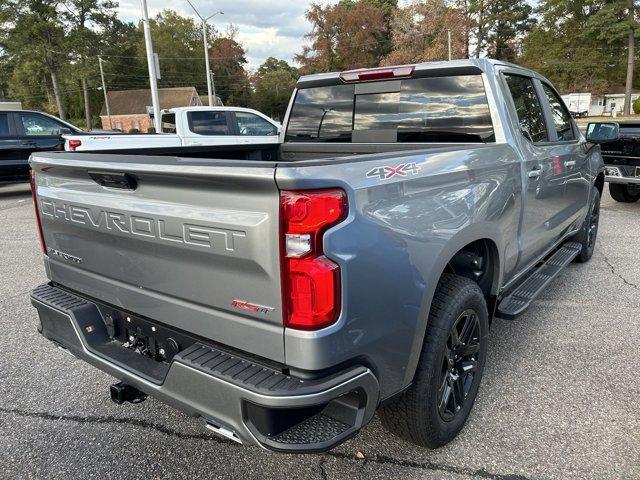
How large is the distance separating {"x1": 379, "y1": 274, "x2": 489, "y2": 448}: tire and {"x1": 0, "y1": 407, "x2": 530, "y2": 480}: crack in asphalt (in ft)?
0.38

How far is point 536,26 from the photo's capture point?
61.9 meters

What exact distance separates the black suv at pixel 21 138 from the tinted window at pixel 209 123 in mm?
3417

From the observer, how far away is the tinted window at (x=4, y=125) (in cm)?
1073

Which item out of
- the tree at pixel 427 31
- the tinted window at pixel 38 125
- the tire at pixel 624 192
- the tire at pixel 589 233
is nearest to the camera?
the tire at pixel 589 233

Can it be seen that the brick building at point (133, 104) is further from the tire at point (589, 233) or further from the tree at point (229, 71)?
the tire at point (589, 233)

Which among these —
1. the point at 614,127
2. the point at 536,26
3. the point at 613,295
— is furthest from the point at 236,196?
the point at 536,26

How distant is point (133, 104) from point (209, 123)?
63866mm

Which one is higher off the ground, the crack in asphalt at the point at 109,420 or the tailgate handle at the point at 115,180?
the tailgate handle at the point at 115,180

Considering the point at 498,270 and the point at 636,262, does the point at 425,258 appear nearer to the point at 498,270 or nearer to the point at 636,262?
the point at 498,270

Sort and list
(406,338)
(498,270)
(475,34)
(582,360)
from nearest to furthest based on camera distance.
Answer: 1. (406,338)
2. (498,270)
3. (582,360)
4. (475,34)

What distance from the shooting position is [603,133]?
5.00 m

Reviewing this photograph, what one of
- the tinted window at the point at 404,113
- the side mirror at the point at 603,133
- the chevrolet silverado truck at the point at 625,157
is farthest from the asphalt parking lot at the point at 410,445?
the chevrolet silverado truck at the point at 625,157

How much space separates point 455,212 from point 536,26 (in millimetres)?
70600

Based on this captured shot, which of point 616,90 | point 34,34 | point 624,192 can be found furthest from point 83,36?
point 616,90
